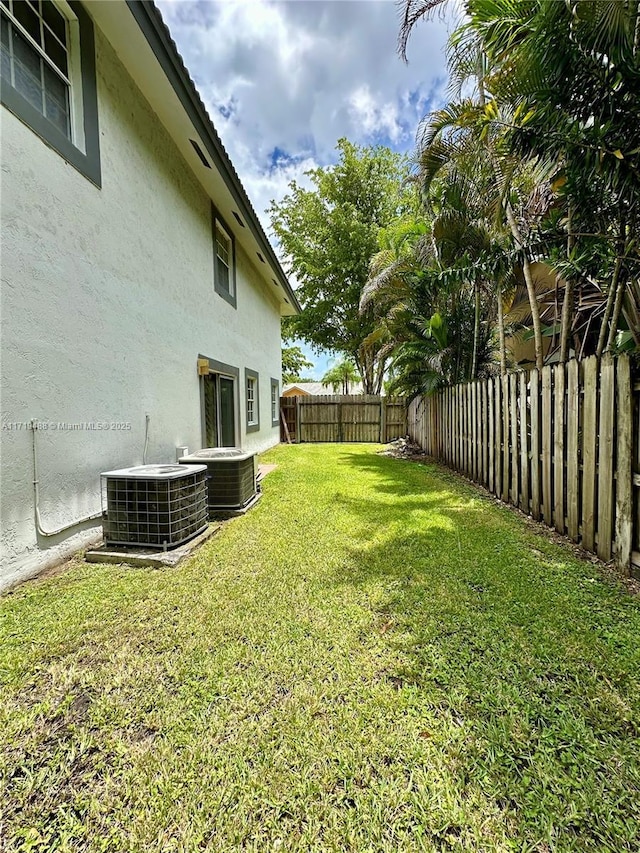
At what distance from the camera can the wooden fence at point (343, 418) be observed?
14.0 meters

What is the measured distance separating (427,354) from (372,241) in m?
11.9

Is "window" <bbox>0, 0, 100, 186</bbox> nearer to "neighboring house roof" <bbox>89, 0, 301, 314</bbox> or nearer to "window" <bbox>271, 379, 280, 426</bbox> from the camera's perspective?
"neighboring house roof" <bbox>89, 0, 301, 314</bbox>

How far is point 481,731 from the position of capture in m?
1.59

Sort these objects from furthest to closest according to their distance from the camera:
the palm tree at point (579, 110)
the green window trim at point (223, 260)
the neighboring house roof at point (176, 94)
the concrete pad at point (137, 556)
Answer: the green window trim at point (223, 260), the neighboring house roof at point (176, 94), the concrete pad at point (137, 556), the palm tree at point (579, 110)

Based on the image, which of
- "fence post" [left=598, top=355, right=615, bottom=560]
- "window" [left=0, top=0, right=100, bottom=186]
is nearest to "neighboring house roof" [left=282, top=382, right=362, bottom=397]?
"window" [left=0, top=0, right=100, bottom=186]

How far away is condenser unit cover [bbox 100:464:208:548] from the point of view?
3336 mm

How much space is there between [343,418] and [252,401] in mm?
5069

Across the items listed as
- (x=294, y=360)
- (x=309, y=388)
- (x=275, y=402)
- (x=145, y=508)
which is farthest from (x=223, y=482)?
(x=309, y=388)

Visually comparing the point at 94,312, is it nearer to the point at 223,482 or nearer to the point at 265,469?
the point at 223,482

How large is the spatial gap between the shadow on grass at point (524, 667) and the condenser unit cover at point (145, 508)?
1.67 m

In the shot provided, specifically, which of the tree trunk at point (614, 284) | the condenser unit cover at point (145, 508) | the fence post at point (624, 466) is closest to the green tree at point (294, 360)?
the tree trunk at point (614, 284)

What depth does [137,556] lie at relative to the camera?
326 cm

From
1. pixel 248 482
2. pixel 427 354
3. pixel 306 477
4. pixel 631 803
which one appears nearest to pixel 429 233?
pixel 427 354

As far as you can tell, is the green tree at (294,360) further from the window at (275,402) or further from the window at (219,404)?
the window at (219,404)
